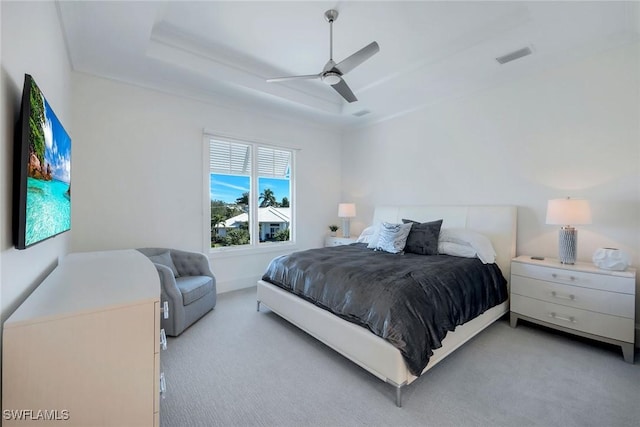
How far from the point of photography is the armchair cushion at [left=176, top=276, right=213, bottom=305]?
9.14ft

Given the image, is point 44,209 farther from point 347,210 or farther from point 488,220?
point 488,220

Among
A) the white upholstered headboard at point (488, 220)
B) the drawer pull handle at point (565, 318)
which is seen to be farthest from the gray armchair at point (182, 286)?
the drawer pull handle at point (565, 318)

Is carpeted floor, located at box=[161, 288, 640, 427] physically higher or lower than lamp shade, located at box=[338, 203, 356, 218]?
lower

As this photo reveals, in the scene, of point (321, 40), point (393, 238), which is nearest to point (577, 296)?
point (393, 238)

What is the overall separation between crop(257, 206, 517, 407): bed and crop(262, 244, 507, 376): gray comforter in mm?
62

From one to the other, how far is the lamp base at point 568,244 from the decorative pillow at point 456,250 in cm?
76

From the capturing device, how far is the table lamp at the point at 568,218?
256 centimetres

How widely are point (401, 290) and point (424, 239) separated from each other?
145cm

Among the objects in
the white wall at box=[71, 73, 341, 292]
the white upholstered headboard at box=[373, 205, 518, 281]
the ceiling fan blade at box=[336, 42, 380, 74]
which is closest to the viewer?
the ceiling fan blade at box=[336, 42, 380, 74]

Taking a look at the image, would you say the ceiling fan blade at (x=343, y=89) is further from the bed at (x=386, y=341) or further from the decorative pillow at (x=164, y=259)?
the decorative pillow at (x=164, y=259)

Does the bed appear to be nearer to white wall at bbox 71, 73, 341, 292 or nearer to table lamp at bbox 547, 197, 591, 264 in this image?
table lamp at bbox 547, 197, 591, 264

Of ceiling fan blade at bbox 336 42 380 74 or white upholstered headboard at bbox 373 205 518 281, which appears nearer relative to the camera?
ceiling fan blade at bbox 336 42 380 74

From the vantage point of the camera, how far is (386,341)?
1.88m

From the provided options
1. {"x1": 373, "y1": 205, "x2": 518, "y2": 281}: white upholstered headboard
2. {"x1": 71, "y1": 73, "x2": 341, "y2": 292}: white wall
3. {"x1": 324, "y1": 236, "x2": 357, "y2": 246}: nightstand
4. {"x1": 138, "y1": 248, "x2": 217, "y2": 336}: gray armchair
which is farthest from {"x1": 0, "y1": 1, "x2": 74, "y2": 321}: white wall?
{"x1": 373, "y1": 205, "x2": 518, "y2": 281}: white upholstered headboard
